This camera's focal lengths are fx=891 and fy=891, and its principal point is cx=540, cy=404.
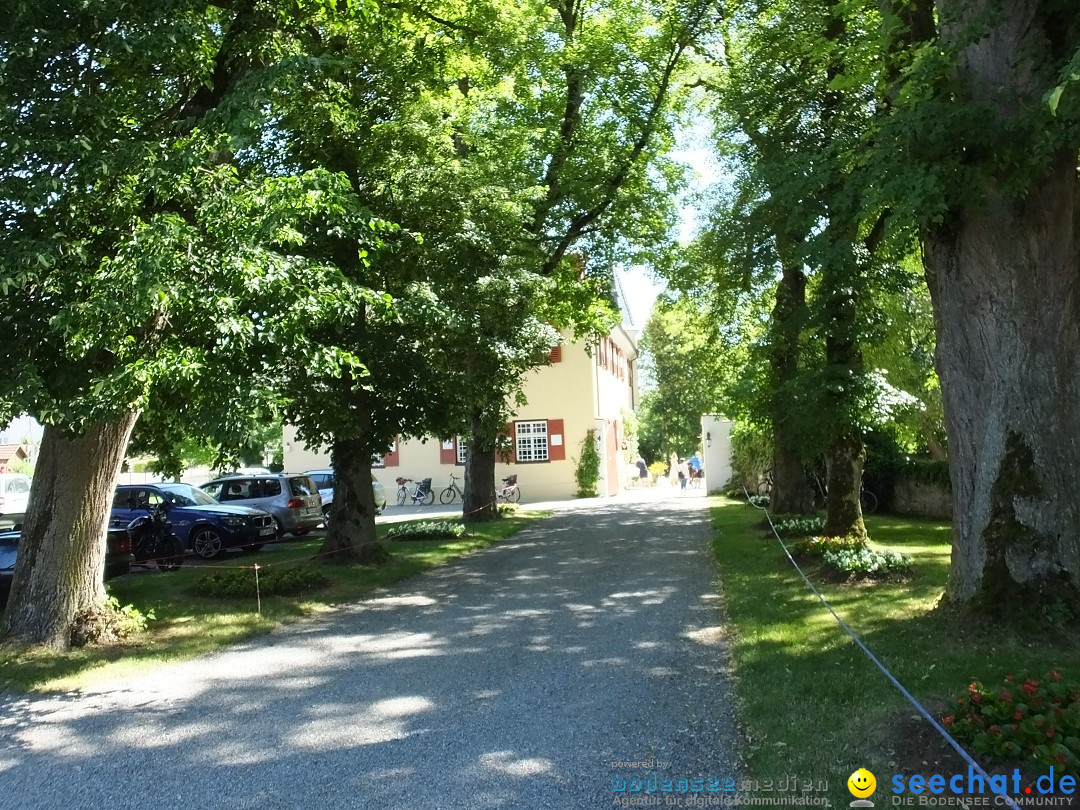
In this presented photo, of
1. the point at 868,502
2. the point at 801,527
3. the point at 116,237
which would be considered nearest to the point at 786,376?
the point at 801,527

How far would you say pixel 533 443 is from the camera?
108 feet

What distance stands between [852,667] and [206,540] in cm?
1337

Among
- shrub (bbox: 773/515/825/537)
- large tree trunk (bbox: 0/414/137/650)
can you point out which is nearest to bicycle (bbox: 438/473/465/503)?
shrub (bbox: 773/515/825/537)

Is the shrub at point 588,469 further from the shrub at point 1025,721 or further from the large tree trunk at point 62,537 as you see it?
the shrub at point 1025,721

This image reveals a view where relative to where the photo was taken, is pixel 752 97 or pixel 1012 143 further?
pixel 752 97

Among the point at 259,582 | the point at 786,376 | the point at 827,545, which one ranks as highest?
the point at 786,376

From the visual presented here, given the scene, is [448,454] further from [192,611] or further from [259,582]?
[192,611]

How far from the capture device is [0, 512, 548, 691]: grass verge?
26.4 ft

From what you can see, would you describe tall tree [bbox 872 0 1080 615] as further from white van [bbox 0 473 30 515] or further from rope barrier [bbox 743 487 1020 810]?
white van [bbox 0 473 30 515]

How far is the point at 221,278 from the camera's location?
7.45 meters

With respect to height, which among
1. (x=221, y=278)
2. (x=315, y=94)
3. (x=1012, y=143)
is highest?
(x=315, y=94)

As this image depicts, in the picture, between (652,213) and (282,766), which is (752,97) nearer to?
(652,213)

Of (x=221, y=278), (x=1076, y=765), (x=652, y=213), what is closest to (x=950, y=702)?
(x=1076, y=765)

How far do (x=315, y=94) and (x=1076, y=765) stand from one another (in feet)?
34.1
